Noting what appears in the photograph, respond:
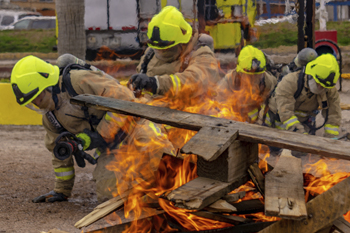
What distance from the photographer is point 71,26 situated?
7453 mm

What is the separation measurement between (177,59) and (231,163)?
2.36 m

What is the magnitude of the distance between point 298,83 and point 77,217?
136 inches

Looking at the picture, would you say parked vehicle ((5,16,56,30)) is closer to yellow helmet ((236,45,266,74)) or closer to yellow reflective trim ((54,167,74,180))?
Answer: yellow helmet ((236,45,266,74))

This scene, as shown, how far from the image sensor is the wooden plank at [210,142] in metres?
2.48

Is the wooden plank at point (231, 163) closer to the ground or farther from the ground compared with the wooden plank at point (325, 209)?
farther from the ground

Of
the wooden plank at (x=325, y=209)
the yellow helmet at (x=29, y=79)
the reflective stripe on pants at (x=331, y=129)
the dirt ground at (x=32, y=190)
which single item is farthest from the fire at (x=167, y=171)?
the reflective stripe on pants at (x=331, y=129)

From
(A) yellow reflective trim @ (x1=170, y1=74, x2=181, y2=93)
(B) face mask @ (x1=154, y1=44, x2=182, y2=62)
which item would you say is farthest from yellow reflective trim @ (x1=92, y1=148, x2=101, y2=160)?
(B) face mask @ (x1=154, y1=44, x2=182, y2=62)

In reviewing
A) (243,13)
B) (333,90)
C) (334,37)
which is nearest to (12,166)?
(333,90)

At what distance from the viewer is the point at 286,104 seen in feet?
19.9

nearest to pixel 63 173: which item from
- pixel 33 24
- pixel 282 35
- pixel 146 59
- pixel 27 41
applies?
pixel 146 59

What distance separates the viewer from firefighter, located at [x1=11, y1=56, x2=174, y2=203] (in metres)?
4.05

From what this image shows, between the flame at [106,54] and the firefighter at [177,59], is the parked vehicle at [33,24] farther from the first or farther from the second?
the firefighter at [177,59]

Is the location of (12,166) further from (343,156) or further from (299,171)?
(343,156)

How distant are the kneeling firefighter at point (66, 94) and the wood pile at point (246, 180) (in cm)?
114
